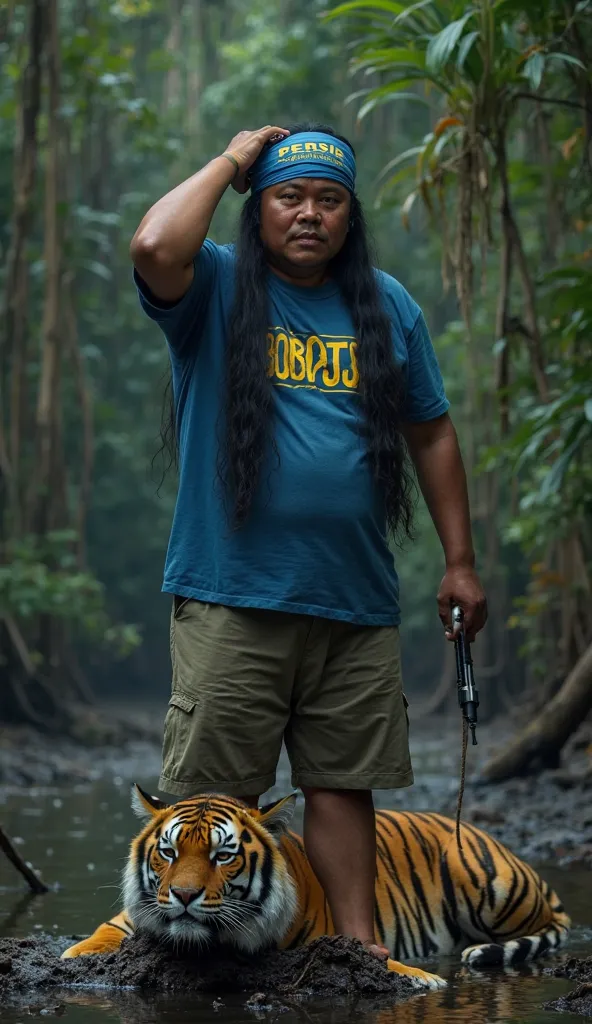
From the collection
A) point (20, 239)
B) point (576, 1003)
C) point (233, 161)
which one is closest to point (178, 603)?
point (233, 161)

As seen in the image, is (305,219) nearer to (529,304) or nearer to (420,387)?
(420,387)

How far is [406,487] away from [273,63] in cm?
2191

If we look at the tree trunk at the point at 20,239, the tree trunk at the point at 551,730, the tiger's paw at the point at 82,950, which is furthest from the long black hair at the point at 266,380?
the tree trunk at the point at 20,239

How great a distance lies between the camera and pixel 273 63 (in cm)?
2462

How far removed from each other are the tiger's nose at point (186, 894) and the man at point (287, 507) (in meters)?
0.32

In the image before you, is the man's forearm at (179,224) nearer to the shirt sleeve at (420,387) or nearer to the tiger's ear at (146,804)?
the shirt sleeve at (420,387)

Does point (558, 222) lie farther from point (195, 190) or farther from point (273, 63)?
point (273, 63)

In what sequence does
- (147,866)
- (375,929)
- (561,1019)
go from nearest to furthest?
(561,1019) < (147,866) < (375,929)

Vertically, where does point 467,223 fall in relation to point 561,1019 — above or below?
above

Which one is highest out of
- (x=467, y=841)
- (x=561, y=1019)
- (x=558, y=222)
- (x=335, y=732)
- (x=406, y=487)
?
(x=558, y=222)

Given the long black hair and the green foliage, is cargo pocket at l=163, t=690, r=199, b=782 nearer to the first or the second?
the long black hair

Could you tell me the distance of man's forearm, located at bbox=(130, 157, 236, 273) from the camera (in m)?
3.56

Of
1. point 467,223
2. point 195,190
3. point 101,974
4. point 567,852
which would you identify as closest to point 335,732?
point 101,974

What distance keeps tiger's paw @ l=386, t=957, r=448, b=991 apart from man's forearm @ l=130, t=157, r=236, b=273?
69.6 inches
